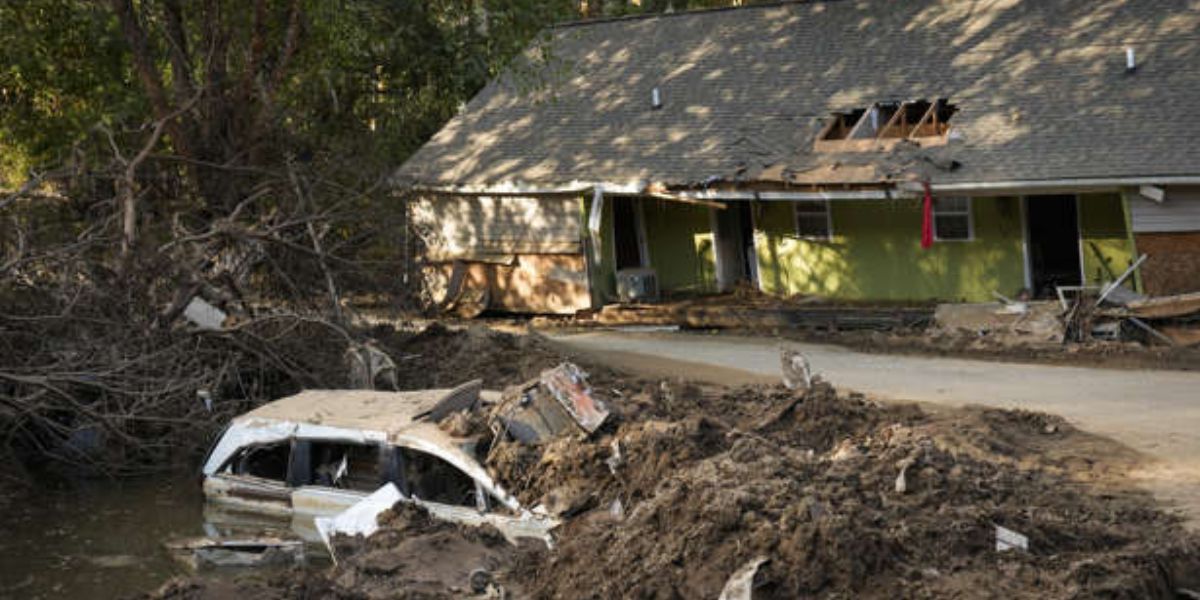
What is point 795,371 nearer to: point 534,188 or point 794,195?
point 794,195

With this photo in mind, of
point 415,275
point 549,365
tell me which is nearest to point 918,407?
point 549,365

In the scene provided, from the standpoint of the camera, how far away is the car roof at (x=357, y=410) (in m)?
12.9

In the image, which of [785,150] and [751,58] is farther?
[751,58]

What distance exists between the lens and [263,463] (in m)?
14.0

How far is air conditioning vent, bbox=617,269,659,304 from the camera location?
2625cm

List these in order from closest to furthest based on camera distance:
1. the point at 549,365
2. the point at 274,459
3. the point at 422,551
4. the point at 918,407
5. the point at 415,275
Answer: the point at 422,551
the point at 274,459
the point at 918,407
the point at 549,365
the point at 415,275

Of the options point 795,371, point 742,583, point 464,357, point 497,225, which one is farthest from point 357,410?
point 497,225

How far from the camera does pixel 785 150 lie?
24.8 m

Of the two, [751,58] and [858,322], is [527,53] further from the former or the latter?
[858,322]

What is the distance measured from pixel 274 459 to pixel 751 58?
1576cm

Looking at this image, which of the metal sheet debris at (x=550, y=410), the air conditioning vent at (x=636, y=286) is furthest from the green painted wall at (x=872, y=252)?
the metal sheet debris at (x=550, y=410)

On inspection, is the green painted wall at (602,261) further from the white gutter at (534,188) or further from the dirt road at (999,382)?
the dirt road at (999,382)

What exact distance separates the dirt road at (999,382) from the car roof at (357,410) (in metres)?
6.00

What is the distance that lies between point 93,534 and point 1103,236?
48.8 ft
